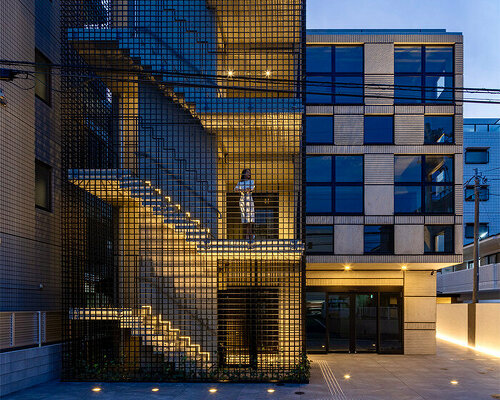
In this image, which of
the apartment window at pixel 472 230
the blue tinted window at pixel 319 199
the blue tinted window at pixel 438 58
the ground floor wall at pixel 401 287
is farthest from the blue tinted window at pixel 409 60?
the apartment window at pixel 472 230

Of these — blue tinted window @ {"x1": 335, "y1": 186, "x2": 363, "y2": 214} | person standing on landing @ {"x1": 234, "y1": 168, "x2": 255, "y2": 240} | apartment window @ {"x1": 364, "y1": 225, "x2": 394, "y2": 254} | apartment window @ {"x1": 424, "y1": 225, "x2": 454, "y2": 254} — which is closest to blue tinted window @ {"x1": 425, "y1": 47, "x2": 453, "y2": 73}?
blue tinted window @ {"x1": 335, "y1": 186, "x2": 363, "y2": 214}

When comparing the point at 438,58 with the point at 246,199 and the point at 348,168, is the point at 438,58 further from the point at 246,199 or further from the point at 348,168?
the point at 246,199

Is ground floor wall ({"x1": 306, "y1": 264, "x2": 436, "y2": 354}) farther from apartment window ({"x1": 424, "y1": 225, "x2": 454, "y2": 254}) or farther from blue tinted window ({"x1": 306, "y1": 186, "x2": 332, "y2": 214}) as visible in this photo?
blue tinted window ({"x1": 306, "y1": 186, "x2": 332, "y2": 214})

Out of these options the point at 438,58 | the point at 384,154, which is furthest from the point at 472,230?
the point at 384,154

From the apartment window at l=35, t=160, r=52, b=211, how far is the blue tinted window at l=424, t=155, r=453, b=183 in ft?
42.2

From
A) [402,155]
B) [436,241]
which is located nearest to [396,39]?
[402,155]

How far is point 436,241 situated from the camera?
1647cm

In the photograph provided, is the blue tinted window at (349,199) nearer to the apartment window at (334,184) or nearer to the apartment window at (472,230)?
A: the apartment window at (334,184)

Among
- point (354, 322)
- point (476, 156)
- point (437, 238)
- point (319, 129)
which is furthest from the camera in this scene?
point (476, 156)

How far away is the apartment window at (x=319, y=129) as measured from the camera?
17.0 metres

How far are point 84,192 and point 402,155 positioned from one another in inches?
439

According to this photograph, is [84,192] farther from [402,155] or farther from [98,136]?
[402,155]

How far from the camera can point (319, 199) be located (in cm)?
1694

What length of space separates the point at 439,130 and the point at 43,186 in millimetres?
13691
